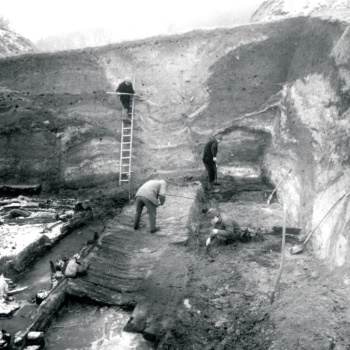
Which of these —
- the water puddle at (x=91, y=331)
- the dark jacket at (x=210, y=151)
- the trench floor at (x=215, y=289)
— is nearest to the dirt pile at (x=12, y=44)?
the dark jacket at (x=210, y=151)

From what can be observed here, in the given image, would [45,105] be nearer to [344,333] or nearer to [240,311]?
[240,311]

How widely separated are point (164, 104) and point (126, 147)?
2239 millimetres

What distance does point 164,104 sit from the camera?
41.5 ft

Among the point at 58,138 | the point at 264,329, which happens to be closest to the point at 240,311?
the point at 264,329

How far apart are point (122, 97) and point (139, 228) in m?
5.94

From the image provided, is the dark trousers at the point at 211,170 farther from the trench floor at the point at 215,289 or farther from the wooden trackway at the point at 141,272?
the wooden trackway at the point at 141,272

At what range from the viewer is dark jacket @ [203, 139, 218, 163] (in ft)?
34.3

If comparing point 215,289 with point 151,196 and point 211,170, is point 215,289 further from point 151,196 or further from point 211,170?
point 211,170

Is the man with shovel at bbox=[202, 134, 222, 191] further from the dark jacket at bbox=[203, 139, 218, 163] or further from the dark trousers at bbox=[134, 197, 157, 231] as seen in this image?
the dark trousers at bbox=[134, 197, 157, 231]

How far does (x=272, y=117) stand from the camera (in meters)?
11.8

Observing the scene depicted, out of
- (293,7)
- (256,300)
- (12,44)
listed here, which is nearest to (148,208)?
(256,300)

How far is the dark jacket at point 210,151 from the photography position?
10461 millimetres

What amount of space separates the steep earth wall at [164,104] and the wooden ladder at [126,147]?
27cm

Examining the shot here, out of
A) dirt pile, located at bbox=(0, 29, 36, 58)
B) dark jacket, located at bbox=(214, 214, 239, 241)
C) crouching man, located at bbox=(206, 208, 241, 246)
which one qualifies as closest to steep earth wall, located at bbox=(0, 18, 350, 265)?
crouching man, located at bbox=(206, 208, 241, 246)
